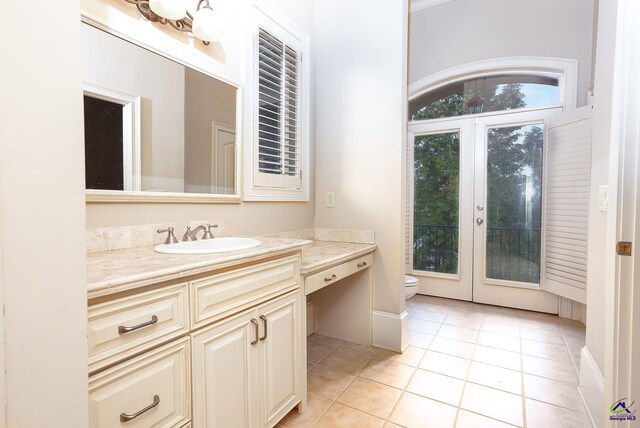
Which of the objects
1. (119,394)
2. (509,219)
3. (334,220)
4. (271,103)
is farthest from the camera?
(509,219)

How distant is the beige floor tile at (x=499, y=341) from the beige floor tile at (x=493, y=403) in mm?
649

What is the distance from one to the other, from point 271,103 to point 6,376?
188 cm

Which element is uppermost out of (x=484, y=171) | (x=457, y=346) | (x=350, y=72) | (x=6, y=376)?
(x=350, y=72)

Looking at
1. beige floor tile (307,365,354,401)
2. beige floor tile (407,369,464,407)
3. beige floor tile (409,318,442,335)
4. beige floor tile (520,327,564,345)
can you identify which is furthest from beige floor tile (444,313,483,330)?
beige floor tile (307,365,354,401)

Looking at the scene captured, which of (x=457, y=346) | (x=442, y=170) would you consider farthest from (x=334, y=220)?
(x=442, y=170)

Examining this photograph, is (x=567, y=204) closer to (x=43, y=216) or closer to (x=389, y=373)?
(x=389, y=373)

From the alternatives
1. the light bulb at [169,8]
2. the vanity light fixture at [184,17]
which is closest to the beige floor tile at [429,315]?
the vanity light fixture at [184,17]

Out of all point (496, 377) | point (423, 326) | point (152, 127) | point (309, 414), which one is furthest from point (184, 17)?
point (423, 326)

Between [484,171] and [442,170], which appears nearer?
[484,171]

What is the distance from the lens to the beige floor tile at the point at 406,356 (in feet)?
7.10

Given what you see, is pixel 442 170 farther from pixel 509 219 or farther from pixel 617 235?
pixel 617 235

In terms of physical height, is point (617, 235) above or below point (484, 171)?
below

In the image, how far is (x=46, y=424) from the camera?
0.63m

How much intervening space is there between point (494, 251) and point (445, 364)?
1654 mm
